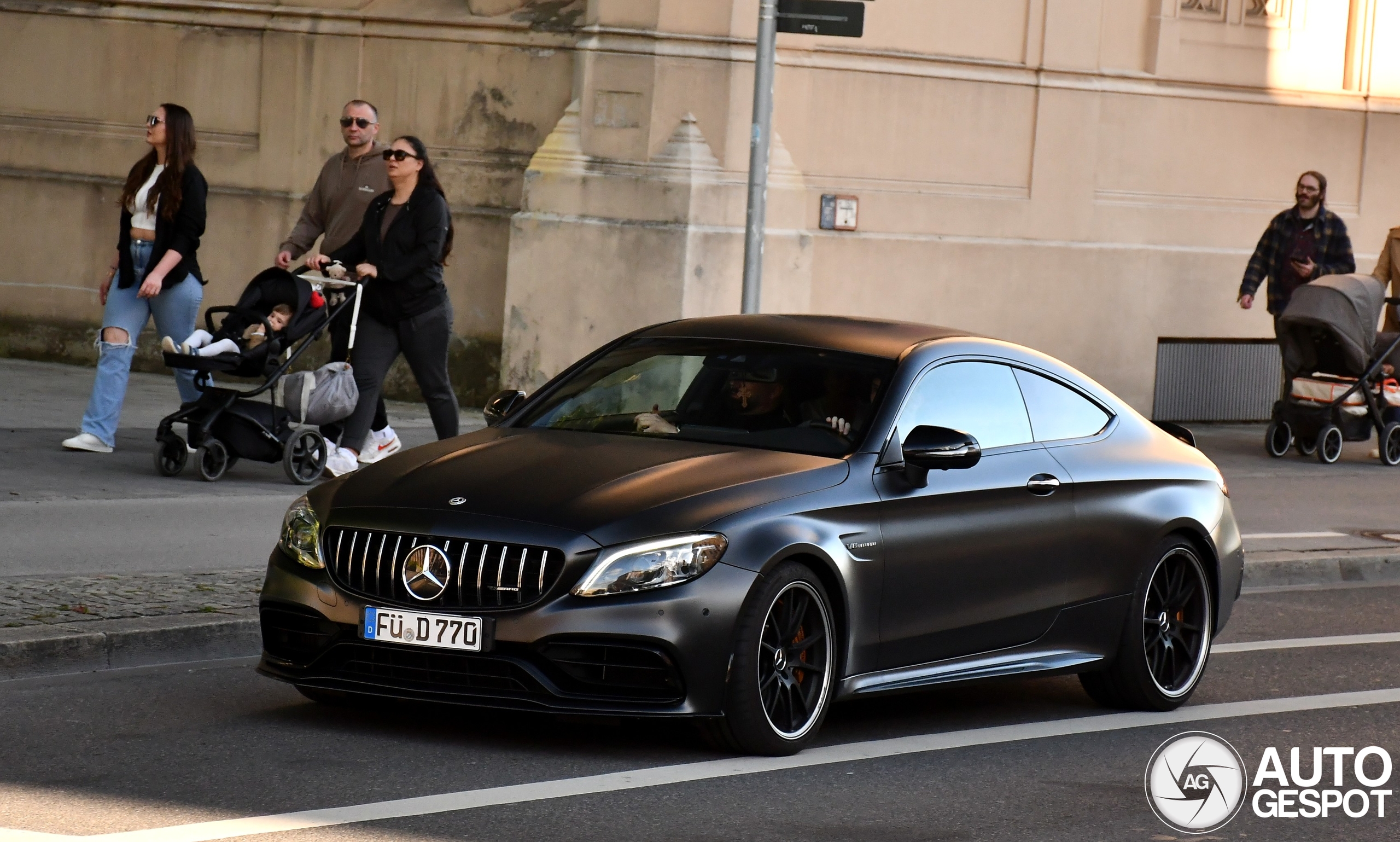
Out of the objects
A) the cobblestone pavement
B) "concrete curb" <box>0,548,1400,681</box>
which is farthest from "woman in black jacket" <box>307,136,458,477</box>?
"concrete curb" <box>0,548,1400,681</box>

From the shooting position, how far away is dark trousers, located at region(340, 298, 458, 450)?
39.7 ft

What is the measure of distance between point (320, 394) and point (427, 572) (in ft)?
18.0

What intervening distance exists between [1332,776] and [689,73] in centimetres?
996

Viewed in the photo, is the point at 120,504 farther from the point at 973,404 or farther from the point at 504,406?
the point at 973,404

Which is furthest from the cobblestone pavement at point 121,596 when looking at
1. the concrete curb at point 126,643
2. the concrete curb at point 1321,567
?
the concrete curb at point 1321,567

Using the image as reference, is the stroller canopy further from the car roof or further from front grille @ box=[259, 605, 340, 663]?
front grille @ box=[259, 605, 340, 663]

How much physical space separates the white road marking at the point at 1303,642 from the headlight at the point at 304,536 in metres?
4.45

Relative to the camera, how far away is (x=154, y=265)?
12547mm

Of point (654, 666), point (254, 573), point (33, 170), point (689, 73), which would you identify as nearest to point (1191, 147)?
point (689, 73)

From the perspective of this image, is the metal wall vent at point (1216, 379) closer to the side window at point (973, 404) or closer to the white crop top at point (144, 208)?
the white crop top at point (144, 208)

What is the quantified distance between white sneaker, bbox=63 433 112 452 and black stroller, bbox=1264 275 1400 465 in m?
9.10

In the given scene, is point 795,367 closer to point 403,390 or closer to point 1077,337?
point 403,390

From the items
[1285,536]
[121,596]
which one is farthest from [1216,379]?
[121,596]

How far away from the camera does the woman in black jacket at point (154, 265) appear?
40.9 feet
